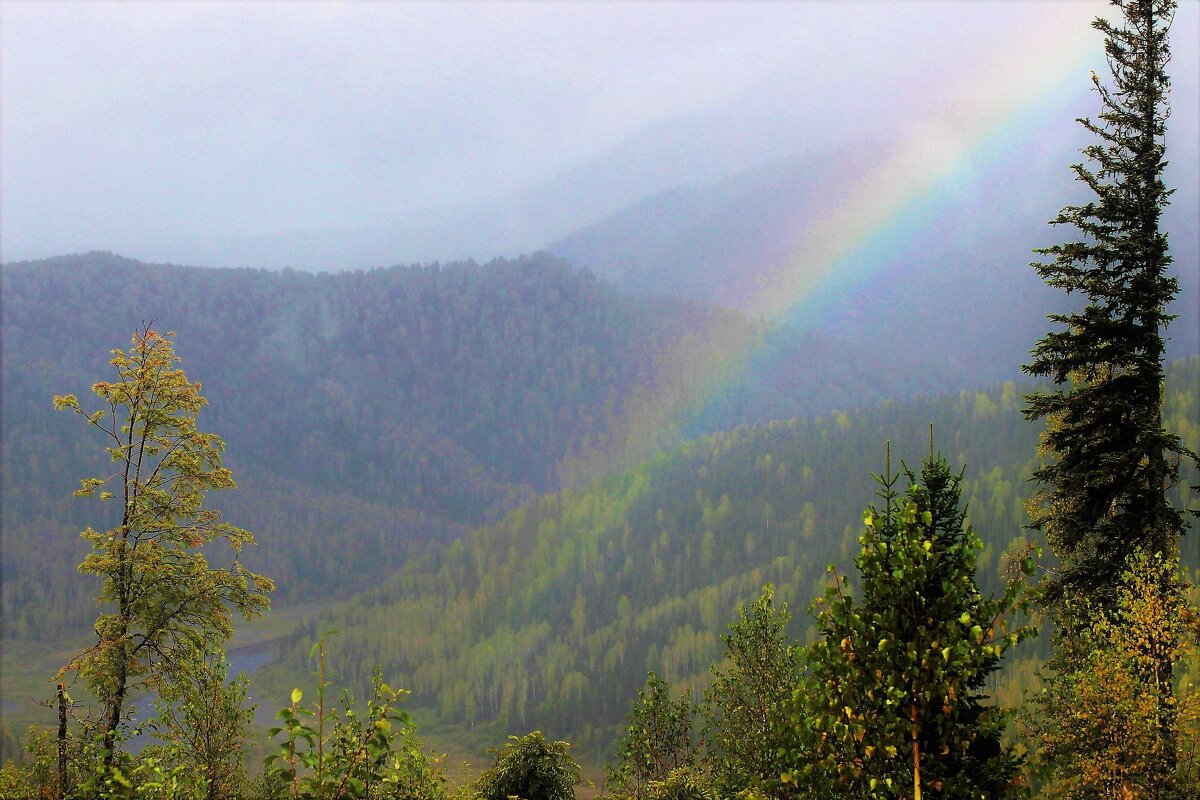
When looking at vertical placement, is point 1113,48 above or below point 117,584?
above

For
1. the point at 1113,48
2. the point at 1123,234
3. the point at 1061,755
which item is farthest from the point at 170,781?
the point at 1113,48

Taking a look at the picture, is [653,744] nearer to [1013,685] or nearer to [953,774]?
[953,774]

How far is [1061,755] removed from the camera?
1276 inches

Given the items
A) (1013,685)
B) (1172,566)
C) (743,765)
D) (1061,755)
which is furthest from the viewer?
(1013,685)

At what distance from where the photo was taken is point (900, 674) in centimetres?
1758

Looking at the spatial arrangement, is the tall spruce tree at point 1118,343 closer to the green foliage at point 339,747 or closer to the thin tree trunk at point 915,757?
the thin tree trunk at point 915,757

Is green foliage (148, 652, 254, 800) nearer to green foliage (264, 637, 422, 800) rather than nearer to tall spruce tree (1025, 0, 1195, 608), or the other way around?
green foliage (264, 637, 422, 800)

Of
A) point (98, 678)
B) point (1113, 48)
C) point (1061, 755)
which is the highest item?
point (1113, 48)

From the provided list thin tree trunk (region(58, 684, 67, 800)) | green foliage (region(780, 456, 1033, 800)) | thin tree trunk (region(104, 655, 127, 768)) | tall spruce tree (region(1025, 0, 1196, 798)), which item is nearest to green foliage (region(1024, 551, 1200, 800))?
tall spruce tree (region(1025, 0, 1196, 798))

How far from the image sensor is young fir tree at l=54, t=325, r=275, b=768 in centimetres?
3566

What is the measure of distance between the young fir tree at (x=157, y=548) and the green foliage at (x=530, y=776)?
1195 centimetres

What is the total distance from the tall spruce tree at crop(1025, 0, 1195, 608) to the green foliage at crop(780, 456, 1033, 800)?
1721cm

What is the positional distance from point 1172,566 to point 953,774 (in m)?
15.5

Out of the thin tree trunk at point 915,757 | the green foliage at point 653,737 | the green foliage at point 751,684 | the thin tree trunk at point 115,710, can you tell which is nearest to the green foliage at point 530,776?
the green foliage at point 751,684
